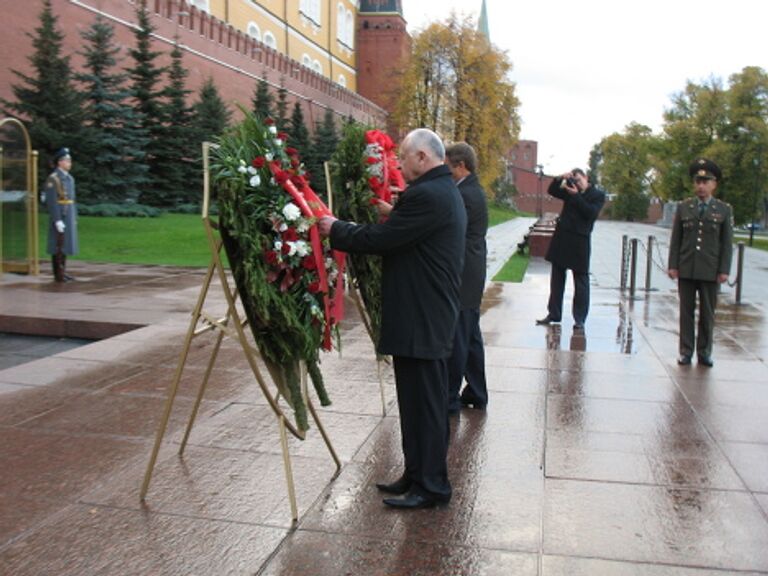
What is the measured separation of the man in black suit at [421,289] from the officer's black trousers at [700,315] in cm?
480

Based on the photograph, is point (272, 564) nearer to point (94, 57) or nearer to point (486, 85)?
point (94, 57)

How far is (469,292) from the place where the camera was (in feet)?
19.9

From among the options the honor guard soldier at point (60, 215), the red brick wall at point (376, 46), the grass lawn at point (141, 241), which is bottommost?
the grass lawn at point (141, 241)

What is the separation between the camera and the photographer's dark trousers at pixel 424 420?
166 inches

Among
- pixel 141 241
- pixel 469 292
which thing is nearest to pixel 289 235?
pixel 469 292

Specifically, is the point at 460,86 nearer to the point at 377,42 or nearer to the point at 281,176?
the point at 377,42

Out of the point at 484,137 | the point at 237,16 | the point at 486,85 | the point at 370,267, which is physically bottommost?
the point at 370,267

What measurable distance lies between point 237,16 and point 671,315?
132ft

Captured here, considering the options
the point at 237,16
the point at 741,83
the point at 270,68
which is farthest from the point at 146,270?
the point at 741,83

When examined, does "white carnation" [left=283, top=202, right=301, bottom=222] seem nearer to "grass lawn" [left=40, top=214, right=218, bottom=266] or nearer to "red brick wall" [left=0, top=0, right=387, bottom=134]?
"red brick wall" [left=0, top=0, right=387, bottom=134]

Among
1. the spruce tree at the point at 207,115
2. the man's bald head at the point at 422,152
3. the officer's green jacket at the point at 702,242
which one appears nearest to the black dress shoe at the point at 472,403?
A: the man's bald head at the point at 422,152

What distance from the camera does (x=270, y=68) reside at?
4388 cm

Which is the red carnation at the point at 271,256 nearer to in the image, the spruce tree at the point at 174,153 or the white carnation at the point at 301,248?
the white carnation at the point at 301,248

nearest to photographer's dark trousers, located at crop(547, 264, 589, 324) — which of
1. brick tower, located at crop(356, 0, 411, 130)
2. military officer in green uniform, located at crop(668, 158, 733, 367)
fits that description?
military officer in green uniform, located at crop(668, 158, 733, 367)
